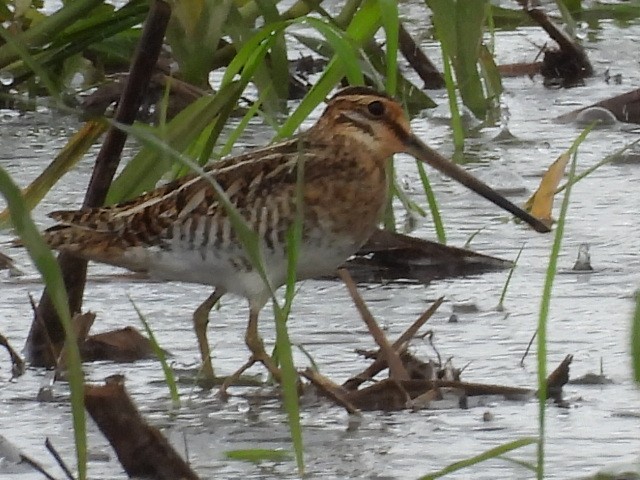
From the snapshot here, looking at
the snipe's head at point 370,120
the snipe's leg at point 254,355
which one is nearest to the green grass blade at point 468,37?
the snipe's head at point 370,120

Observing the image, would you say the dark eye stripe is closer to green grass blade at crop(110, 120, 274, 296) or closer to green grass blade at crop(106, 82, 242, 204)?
green grass blade at crop(106, 82, 242, 204)

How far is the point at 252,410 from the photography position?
11.2 ft

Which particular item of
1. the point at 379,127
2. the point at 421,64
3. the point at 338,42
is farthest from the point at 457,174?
the point at 421,64

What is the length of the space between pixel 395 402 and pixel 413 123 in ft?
9.07

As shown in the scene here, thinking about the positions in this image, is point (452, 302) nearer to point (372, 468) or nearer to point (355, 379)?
point (355, 379)

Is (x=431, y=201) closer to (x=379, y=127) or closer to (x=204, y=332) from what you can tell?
(x=379, y=127)

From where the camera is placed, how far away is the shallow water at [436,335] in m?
3.09

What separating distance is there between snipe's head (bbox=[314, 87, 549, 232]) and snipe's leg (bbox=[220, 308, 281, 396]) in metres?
0.53

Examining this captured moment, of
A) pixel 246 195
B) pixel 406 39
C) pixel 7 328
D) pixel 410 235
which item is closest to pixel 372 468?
pixel 246 195

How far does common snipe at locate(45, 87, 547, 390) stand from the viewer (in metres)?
3.80

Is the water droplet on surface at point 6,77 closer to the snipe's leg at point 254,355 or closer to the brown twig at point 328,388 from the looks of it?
the snipe's leg at point 254,355

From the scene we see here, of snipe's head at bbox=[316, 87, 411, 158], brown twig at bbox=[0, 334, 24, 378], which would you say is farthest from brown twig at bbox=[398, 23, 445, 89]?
brown twig at bbox=[0, 334, 24, 378]

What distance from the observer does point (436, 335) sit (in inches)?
152

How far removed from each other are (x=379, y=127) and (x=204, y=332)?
64 cm
